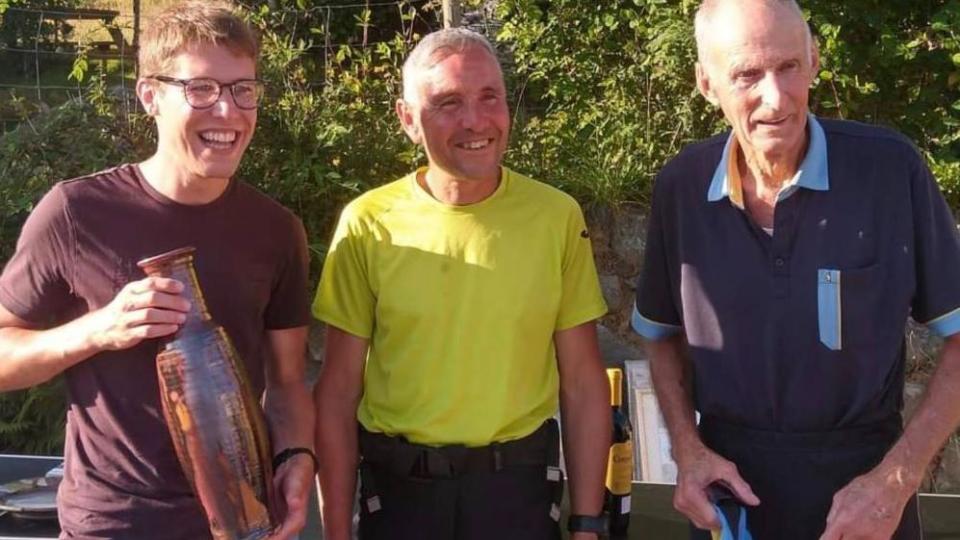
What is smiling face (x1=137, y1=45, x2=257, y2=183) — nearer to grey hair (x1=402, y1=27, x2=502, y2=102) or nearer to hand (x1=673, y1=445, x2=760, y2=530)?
grey hair (x1=402, y1=27, x2=502, y2=102)

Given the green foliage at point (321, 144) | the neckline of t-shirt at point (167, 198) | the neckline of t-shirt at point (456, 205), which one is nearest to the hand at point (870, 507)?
the neckline of t-shirt at point (456, 205)

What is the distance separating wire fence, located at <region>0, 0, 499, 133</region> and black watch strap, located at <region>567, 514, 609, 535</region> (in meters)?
4.27

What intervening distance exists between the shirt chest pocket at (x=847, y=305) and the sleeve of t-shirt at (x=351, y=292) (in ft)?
3.07

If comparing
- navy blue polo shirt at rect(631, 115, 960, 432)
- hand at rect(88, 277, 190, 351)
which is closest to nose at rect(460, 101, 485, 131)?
navy blue polo shirt at rect(631, 115, 960, 432)

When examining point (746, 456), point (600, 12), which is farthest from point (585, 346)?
point (600, 12)

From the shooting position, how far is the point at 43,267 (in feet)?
6.41

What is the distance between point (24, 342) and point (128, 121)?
3939mm

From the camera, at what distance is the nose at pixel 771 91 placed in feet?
6.79

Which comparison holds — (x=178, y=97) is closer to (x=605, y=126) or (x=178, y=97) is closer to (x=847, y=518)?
(x=847, y=518)

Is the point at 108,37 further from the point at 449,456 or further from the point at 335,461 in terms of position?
the point at 449,456

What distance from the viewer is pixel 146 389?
6.47 ft

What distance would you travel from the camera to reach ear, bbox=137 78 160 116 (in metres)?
2.00

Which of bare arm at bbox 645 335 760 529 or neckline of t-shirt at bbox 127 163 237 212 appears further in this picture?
bare arm at bbox 645 335 760 529

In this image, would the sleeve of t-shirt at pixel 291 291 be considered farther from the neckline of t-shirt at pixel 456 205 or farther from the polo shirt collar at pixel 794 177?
the polo shirt collar at pixel 794 177
